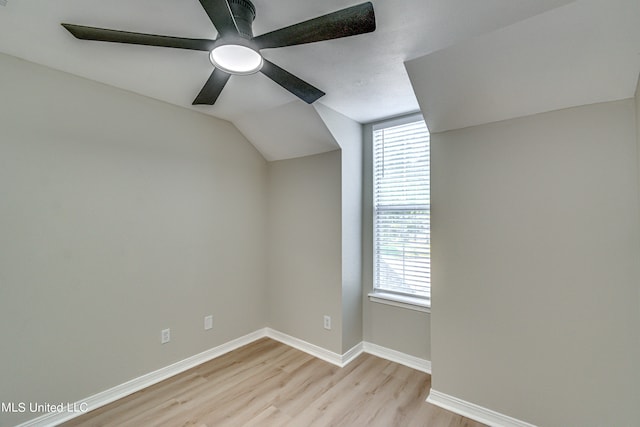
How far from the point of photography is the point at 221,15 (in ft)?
3.65

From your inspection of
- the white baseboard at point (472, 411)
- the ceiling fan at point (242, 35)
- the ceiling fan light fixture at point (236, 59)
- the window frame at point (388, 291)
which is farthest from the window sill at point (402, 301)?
the ceiling fan light fixture at point (236, 59)

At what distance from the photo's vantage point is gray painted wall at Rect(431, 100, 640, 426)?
161cm

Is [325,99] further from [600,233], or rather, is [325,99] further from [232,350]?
[232,350]

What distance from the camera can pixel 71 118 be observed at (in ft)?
6.66

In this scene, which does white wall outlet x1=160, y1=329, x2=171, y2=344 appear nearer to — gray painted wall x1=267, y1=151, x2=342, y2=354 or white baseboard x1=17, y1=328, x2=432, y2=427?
white baseboard x1=17, y1=328, x2=432, y2=427

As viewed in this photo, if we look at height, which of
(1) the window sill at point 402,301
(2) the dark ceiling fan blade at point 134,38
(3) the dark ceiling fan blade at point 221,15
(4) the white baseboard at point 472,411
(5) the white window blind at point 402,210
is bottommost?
(4) the white baseboard at point 472,411

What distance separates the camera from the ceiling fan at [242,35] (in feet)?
3.66

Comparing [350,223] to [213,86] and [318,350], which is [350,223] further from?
[213,86]

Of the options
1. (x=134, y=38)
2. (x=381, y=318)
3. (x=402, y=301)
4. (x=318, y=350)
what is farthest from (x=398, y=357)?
(x=134, y=38)

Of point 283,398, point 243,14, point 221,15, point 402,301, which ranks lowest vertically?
point 283,398

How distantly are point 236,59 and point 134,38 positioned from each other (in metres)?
0.45

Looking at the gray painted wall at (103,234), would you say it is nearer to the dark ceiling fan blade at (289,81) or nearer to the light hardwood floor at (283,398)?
the light hardwood floor at (283,398)

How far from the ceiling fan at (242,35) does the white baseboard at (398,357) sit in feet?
8.51

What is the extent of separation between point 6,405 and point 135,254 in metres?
1.11
